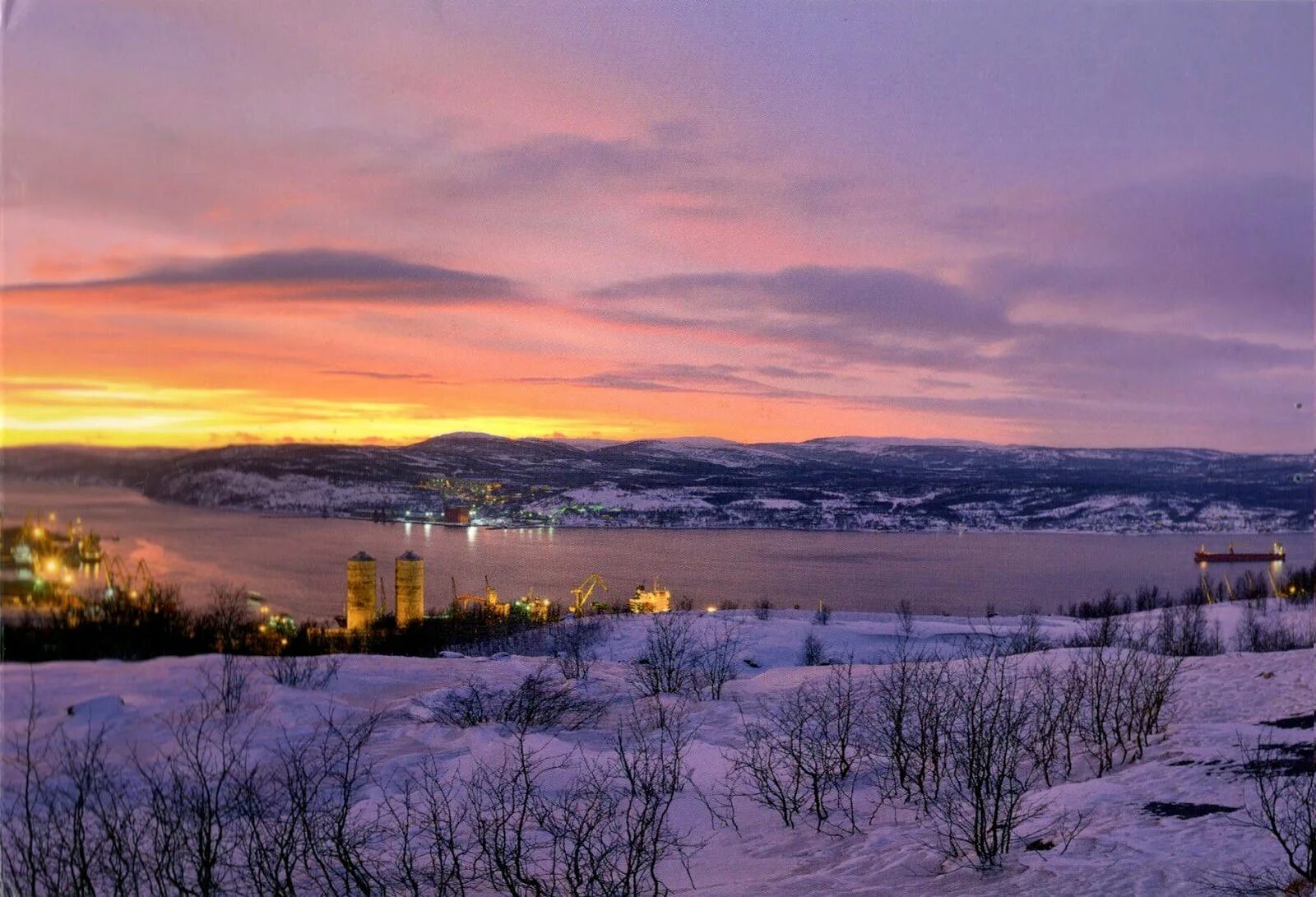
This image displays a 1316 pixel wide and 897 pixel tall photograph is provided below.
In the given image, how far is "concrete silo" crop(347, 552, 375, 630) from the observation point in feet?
28.7

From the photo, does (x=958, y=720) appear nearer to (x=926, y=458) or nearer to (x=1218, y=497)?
(x=926, y=458)

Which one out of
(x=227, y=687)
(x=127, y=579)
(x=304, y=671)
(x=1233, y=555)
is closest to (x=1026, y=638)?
(x=1233, y=555)

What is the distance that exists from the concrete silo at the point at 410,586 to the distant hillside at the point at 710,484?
727mm

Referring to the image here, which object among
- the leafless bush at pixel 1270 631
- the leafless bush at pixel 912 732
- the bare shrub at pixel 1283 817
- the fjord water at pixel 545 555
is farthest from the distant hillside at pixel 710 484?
the leafless bush at pixel 1270 631

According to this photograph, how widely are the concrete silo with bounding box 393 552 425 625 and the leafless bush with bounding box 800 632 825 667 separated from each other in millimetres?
4896

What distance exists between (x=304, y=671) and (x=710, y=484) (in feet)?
14.7

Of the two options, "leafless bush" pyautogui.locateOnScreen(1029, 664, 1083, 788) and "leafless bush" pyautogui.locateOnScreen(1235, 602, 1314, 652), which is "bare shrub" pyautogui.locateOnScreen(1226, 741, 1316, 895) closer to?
"leafless bush" pyautogui.locateOnScreen(1029, 664, 1083, 788)

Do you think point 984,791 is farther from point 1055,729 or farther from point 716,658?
point 716,658

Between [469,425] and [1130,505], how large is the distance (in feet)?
25.8

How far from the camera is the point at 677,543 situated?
822 centimetres

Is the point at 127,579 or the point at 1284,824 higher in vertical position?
the point at 127,579

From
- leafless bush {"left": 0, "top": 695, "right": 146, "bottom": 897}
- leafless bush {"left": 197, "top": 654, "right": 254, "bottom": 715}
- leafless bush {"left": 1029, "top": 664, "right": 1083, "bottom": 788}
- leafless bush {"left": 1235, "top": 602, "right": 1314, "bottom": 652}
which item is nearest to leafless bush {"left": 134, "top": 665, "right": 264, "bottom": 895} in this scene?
leafless bush {"left": 197, "top": 654, "right": 254, "bottom": 715}

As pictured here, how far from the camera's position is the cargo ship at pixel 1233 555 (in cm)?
1083

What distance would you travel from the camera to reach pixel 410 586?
8.60 m
